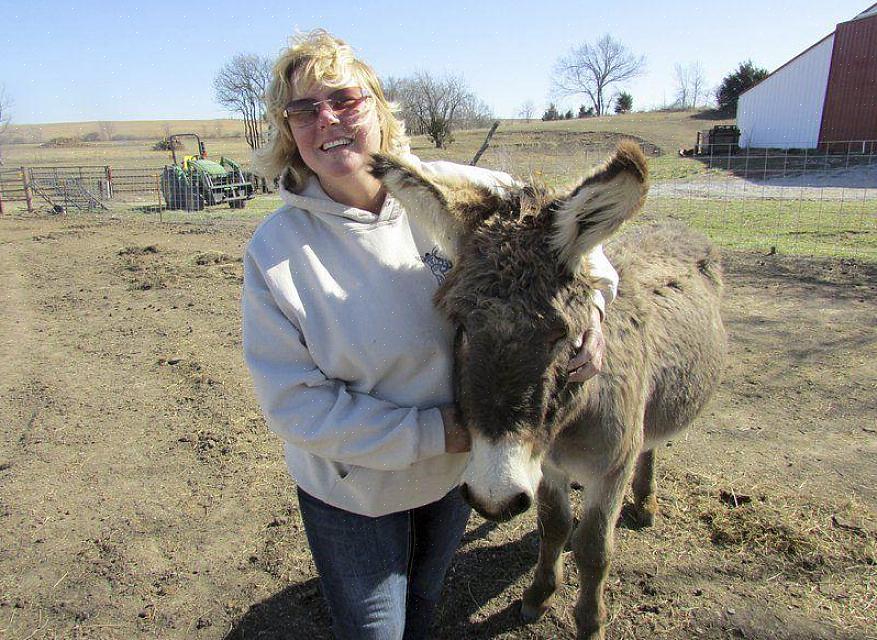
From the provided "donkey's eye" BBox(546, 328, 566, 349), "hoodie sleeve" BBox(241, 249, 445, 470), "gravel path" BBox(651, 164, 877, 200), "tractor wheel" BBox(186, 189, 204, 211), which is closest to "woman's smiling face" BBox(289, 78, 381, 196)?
"hoodie sleeve" BBox(241, 249, 445, 470)

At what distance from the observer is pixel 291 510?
4016 millimetres

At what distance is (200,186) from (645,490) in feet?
66.4

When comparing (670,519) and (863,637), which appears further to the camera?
(670,519)

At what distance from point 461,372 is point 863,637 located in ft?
8.39

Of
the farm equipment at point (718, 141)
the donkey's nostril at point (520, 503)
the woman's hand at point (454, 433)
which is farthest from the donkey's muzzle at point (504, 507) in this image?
the farm equipment at point (718, 141)

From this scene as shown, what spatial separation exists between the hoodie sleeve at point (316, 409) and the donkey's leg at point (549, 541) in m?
1.27

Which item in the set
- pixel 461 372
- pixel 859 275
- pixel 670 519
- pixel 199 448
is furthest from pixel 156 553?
pixel 859 275

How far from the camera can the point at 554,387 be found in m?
1.89

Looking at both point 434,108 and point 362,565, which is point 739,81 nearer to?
point 434,108

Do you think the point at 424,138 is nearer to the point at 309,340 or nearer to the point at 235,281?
the point at 235,281

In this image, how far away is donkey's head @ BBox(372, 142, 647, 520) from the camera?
5.74 feet

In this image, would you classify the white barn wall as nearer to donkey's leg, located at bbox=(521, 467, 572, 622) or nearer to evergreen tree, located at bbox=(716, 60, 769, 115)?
evergreen tree, located at bbox=(716, 60, 769, 115)

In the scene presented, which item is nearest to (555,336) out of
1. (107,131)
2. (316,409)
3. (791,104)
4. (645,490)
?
(316,409)

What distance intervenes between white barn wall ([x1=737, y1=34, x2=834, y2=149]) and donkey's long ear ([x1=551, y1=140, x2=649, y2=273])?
110ft
